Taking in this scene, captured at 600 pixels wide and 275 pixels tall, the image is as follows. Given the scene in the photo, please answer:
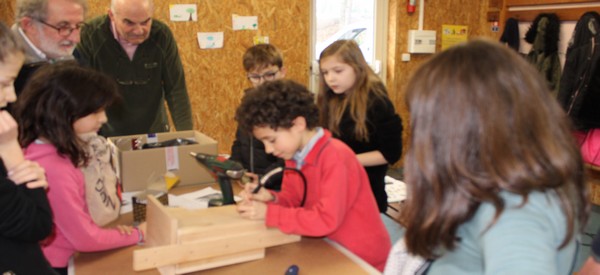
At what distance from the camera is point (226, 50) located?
183 inches

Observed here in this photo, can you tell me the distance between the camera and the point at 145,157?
218 centimetres

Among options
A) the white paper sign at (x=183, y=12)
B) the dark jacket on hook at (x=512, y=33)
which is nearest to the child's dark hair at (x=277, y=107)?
the white paper sign at (x=183, y=12)

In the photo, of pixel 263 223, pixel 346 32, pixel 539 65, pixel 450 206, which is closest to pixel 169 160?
pixel 263 223

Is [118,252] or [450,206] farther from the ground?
[450,206]

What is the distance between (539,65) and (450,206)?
467 cm

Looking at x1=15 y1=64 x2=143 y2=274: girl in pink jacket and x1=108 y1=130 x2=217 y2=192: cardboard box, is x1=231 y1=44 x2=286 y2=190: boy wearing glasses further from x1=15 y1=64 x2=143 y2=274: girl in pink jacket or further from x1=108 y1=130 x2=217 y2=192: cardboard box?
x1=15 y1=64 x2=143 y2=274: girl in pink jacket

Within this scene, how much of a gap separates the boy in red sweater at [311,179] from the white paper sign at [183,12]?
9.99ft

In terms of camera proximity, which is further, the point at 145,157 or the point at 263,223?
the point at 145,157

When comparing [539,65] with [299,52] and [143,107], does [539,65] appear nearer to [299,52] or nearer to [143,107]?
[299,52]

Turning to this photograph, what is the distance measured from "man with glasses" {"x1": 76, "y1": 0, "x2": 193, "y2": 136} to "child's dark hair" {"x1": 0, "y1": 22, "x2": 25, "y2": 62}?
1419mm

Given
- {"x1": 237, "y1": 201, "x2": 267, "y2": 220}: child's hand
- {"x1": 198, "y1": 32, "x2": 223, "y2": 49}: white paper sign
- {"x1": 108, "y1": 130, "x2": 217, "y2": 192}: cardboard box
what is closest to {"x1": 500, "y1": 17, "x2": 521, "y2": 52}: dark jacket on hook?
{"x1": 198, "y1": 32, "x2": 223, "y2": 49}: white paper sign

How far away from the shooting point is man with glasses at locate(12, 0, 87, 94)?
2.15m

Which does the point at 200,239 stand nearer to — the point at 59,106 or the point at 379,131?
the point at 59,106

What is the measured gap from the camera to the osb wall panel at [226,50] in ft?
14.8
